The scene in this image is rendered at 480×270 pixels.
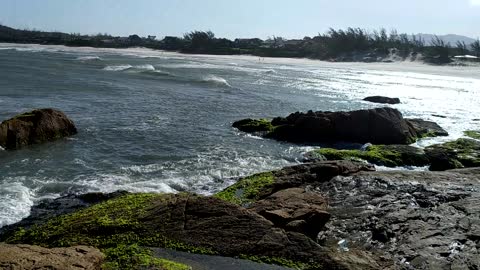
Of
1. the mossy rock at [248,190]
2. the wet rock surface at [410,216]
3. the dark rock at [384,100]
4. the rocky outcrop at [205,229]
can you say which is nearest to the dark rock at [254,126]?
the mossy rock at [248,190]

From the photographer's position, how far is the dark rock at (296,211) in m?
9.29

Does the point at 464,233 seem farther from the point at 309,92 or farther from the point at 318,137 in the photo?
the point at 309,92

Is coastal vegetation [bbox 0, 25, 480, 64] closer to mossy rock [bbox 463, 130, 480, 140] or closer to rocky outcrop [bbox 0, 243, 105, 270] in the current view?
mossy rock [bbox 463, 130, 480, 140]

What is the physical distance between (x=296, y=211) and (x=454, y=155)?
468 inches

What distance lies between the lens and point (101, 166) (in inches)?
620

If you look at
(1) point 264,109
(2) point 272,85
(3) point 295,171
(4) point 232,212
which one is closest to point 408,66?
(2) point 272,85

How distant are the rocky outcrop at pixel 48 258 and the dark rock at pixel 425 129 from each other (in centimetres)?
1993

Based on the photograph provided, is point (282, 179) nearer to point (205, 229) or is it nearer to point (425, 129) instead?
point (205, 229)

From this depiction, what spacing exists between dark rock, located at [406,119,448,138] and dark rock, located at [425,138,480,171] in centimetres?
285

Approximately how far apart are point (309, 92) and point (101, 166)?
94.3 feet

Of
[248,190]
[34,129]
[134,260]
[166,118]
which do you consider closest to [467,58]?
[166,118]

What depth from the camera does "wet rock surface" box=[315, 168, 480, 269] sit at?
27.6 feet

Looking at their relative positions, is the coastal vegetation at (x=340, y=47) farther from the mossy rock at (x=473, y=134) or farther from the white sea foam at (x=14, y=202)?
the white sea foam at (x=14, y=202)

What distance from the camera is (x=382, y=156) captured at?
732 inches
